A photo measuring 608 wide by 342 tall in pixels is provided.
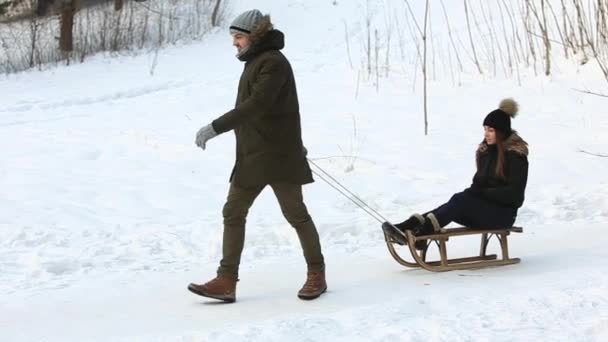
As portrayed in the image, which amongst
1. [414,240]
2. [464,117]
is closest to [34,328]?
[414,240]

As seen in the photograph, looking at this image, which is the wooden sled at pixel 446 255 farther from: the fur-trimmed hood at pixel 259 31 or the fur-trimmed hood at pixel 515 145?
the fur-trimmed hood at pixel 259 31

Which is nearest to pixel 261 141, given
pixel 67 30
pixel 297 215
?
pixel 297 215

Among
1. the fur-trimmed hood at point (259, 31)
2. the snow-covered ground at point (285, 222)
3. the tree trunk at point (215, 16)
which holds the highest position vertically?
the fur-trimmed hood at point (259, 31)

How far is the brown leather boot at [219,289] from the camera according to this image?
4598 mm

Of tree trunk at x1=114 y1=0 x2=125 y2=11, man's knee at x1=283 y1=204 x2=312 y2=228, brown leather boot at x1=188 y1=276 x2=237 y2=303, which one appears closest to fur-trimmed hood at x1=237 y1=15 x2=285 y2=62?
man's knee at x1=283 y1=204 x2=312 y2=228

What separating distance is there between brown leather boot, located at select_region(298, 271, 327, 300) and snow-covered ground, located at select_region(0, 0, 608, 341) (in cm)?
7

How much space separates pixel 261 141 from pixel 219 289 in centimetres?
86

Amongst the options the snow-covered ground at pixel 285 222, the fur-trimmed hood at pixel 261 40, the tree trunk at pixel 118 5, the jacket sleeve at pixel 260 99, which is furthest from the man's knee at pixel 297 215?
the tree trunk at pixel 118 5

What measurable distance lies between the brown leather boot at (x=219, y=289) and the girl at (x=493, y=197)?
107 centimetres

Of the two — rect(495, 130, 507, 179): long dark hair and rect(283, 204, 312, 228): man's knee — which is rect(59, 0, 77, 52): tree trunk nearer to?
rect(495, 130, 507, 179): long dark hair

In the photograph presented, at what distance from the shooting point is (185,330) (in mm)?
4066

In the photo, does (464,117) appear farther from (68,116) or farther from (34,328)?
(34,328)

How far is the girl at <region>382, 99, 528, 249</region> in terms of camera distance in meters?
5.23

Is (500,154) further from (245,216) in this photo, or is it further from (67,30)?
(67,30)
